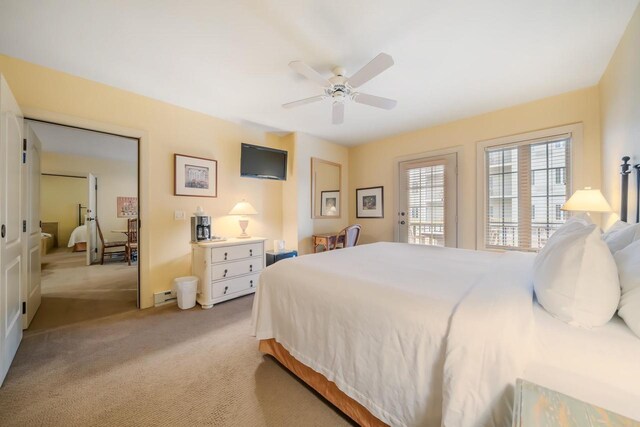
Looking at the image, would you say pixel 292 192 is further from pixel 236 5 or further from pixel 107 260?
pixel 107 260

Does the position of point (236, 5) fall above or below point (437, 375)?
above

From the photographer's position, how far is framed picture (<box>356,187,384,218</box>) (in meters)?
4.56

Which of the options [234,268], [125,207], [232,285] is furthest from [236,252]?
[125,207]

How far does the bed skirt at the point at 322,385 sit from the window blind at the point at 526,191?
123 inches

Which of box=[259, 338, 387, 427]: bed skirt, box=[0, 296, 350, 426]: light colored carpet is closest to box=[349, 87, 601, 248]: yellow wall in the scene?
box=[259, 338, 387, 427]: bed skirt

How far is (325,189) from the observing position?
4629 millimetres

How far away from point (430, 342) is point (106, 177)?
792 centimetres

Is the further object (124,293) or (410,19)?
(124,293)

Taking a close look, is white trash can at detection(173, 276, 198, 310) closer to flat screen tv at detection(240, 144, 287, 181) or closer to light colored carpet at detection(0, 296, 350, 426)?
light colored carpet at detection(0, 296, 350, 426)

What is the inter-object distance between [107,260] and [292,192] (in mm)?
4833

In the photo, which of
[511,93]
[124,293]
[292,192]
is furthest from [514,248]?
[124,293]

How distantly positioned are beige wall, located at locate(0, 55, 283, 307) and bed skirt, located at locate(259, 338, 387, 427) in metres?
1.97

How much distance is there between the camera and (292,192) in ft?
13.6

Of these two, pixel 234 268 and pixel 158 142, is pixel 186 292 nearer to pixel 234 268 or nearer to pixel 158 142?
pixel 234 268
